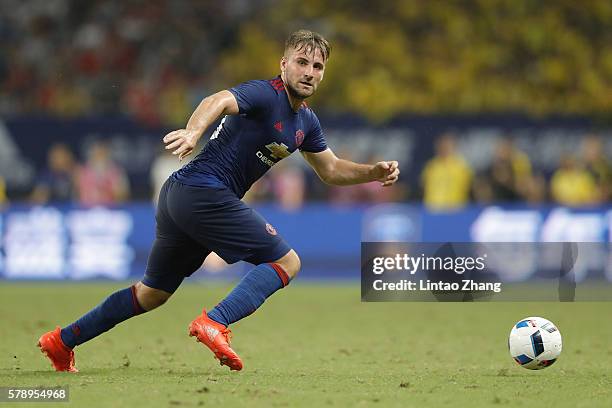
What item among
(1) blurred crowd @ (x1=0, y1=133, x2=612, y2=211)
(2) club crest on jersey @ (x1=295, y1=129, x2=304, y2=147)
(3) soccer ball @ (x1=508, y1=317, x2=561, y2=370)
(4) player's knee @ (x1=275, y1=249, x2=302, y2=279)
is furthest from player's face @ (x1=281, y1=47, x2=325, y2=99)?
(1) blurred crowd @ (x1=0, y1=133, x2=612, y2=211)

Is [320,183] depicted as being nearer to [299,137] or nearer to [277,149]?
[299,137]

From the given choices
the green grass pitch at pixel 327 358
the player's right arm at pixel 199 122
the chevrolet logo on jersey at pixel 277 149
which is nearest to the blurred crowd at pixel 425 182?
the green grass pitch at pixel 327 358

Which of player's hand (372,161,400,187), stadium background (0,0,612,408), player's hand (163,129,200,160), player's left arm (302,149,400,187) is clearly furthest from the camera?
stadium background (0,0,612,408)

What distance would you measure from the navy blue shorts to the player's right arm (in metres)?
0.63

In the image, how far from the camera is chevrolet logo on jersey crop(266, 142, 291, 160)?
7.11 metres

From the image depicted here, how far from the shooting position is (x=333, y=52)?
22.5 metres

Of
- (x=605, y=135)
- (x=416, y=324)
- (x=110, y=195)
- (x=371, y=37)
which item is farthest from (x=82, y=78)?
(x=416, y=324)

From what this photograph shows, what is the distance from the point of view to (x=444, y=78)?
2216 cm

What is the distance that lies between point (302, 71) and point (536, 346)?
2.38 meters

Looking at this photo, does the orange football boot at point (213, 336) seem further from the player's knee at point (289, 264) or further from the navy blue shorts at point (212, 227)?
the player's knee at point (289, 264)

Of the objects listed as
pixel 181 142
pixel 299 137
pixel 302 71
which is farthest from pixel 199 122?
pixel 299 137

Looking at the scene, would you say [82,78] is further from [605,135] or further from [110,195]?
[605,135]

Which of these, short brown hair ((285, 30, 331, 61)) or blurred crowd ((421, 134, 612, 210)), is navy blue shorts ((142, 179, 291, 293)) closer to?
short brown hair ((285, 30, 331, 61))

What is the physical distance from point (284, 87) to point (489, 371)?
2.41 meters
